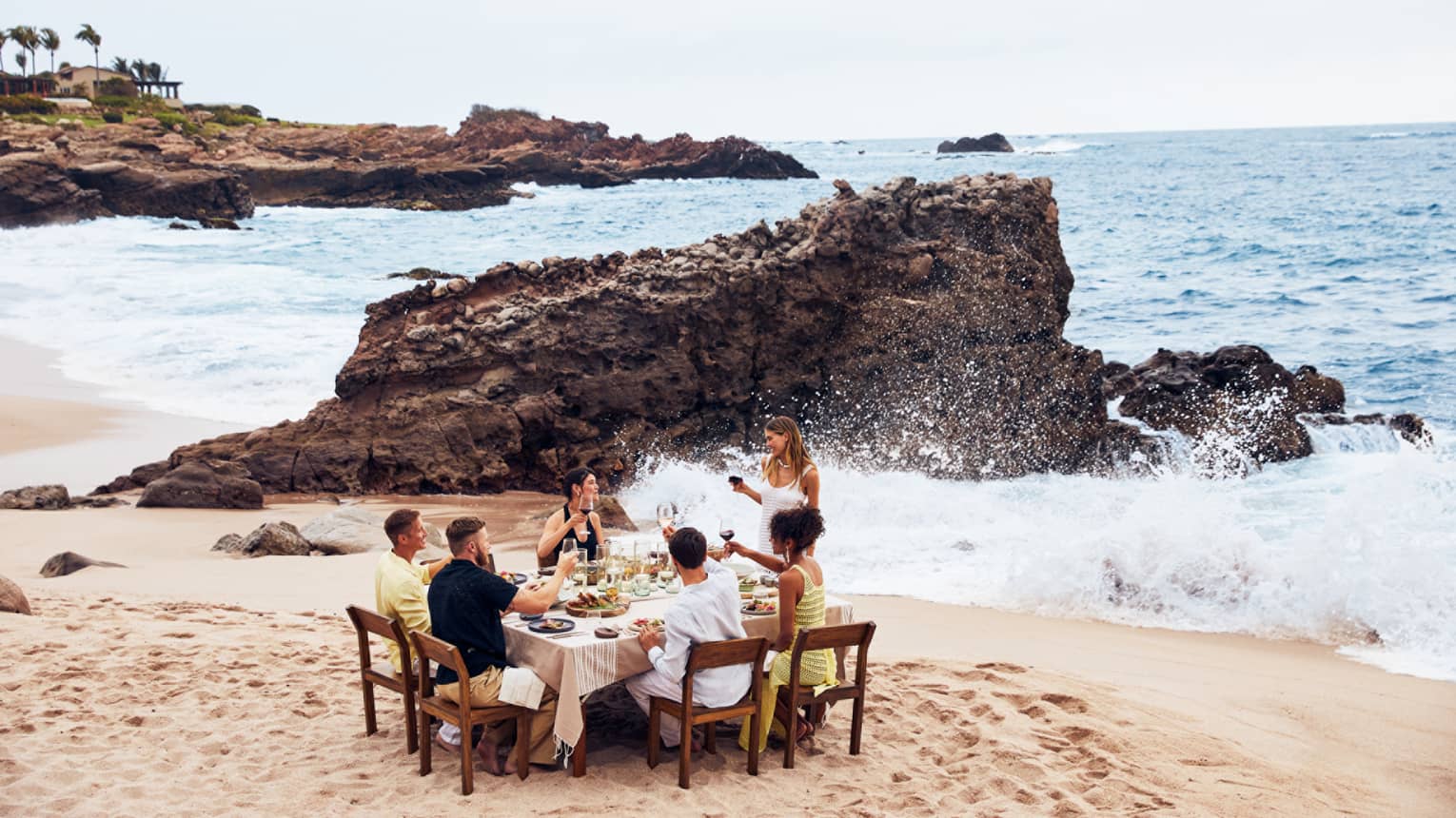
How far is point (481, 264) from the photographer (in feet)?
150

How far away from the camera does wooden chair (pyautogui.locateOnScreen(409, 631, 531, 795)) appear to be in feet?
22.0

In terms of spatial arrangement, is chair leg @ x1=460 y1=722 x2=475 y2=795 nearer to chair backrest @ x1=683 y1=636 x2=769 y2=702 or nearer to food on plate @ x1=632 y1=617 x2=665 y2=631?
food on plate @ x1=632 y1=617 x2=665 y2=631

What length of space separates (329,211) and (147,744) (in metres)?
64.2

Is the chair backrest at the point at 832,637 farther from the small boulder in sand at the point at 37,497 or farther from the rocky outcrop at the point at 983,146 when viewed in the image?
the rocky outcrop at the point at 983,146

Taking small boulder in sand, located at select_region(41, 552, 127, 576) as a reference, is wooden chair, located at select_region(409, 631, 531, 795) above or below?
above

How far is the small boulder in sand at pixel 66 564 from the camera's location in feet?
38.9

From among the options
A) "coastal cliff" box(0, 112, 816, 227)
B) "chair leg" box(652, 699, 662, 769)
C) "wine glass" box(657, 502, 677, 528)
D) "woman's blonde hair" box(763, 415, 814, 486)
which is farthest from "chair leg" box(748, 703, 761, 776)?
"coastal cliff" box(0, 112, 816, 227)

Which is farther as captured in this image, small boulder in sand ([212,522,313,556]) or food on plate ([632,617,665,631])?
small boulder in sand ([212,522,313,556])

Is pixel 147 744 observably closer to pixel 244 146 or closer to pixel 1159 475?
pixel 1159 475

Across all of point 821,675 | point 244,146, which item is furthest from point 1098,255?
point 244,146

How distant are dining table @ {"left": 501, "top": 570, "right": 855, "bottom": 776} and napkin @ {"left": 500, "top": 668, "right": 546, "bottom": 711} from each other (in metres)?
0.06

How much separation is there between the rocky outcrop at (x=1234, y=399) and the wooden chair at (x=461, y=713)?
1359 centimetres

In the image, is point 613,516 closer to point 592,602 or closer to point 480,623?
point 592,602

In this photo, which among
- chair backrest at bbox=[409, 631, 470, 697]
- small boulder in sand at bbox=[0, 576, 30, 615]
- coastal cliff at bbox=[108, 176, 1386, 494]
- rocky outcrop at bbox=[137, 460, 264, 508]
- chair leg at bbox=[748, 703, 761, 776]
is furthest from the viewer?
coastal cliff at bbox=[108, 176, 1386, 494]
